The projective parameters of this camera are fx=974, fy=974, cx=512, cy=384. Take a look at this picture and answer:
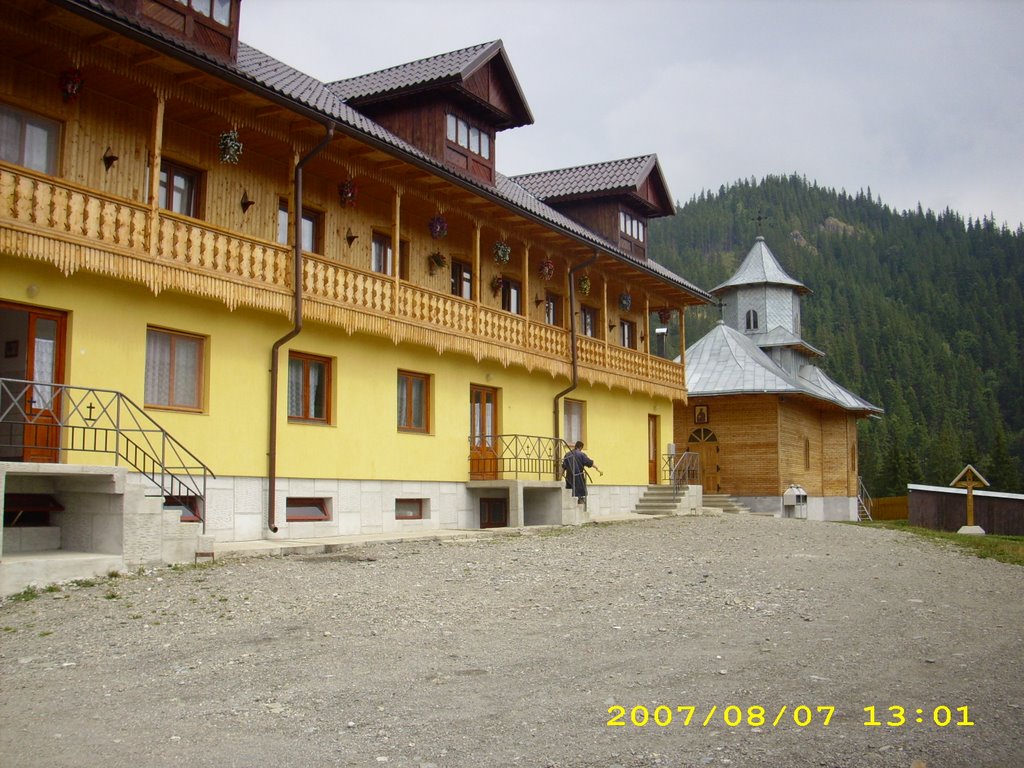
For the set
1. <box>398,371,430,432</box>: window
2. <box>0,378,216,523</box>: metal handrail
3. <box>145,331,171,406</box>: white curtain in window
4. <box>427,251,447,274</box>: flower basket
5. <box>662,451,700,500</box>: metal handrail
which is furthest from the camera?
<box>662,451,700,500</box>: metal handrail

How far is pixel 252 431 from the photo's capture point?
16.1 metres

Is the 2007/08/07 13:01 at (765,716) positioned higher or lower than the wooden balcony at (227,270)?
lower

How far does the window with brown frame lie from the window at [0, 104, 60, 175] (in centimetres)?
187

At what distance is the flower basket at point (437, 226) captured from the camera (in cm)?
2011

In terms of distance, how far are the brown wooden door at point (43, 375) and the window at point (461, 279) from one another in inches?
415

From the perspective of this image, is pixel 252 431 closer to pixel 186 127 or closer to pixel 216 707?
pixel 186 127

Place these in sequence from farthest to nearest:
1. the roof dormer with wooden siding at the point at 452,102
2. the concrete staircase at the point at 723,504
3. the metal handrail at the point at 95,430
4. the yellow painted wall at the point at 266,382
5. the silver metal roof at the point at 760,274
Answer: the silver metal roof at the point at 760,274, the concrete staircase at the point at 723,504, the roof dormer with wooden siding at the point at 452,102, the yellow painted wall at the point at 266,382, the metal handrail at the point at 95,430

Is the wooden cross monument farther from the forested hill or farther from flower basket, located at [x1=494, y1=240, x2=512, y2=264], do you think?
the forested hill

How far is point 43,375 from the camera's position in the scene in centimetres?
1339

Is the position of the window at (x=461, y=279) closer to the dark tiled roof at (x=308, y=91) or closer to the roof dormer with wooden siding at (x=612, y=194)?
the dark tiled roof at (x=308, y=91)

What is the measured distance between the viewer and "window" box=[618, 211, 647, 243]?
99.6 feet

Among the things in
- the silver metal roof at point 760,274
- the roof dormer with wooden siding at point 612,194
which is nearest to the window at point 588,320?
the roof dormer with wooden siding at point 612,194

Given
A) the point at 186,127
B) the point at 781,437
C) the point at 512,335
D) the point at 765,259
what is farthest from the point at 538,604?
the point at 765,259

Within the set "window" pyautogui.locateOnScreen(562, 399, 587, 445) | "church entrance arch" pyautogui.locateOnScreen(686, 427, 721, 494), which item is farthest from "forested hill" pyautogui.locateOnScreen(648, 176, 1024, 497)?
"window" pyautogui.locateOnScreen(562, 399, 587, 445)
